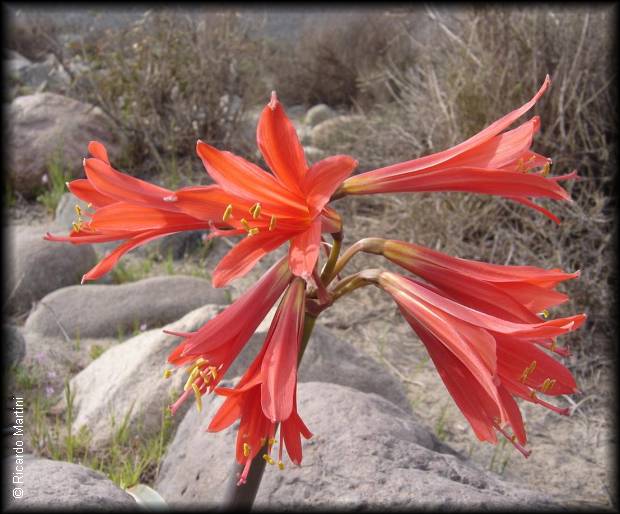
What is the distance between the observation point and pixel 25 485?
1771mm

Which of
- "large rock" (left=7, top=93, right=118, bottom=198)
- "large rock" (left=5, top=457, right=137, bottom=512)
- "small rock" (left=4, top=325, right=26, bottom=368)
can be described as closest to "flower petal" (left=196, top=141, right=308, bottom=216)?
"large rock" (left=5, top=457, right=137, bottom=512)

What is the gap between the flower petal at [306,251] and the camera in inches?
44.1

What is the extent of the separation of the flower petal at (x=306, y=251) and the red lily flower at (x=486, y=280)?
0.65 ft

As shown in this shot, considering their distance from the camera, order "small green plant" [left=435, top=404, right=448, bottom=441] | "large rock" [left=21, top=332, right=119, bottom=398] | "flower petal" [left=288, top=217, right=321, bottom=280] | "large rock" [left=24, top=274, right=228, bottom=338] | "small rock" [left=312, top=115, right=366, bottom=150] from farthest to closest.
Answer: "small rock" [left=312, top=115, right=366, bottom=150], "large rock" [left=24, top=274, right=228, bottom=338], "large rock" [left=21, top=332, right=119, bottom=398], "small green plant" [left=435, top=404, right=448, bottom=441], "flower petal" [left=288, top=217, right=321, bottom=280]

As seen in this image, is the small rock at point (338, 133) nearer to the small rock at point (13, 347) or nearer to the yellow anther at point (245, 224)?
→ the small rock at point (13, 347)

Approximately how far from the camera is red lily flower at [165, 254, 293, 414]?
118 cm

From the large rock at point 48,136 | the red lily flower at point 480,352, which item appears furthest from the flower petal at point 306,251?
the large rock at point 48,136

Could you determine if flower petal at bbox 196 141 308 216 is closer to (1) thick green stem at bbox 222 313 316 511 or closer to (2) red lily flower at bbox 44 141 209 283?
(2) red lily flower at bbox 44 141 209 283

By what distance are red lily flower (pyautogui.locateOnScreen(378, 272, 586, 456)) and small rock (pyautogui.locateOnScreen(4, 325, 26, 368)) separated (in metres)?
2.78

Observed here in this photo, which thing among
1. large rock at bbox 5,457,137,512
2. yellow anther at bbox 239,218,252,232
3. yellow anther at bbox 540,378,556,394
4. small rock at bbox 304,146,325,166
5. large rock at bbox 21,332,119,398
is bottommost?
large rock at bbox 21,332,119,398

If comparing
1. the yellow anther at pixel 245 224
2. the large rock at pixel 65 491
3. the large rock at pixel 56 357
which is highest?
the yellow anther at pixel 245 224

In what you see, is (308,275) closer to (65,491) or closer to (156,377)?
(65,491)

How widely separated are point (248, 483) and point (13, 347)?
102 inches

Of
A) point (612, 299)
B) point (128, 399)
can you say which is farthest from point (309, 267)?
point (612, 299)
